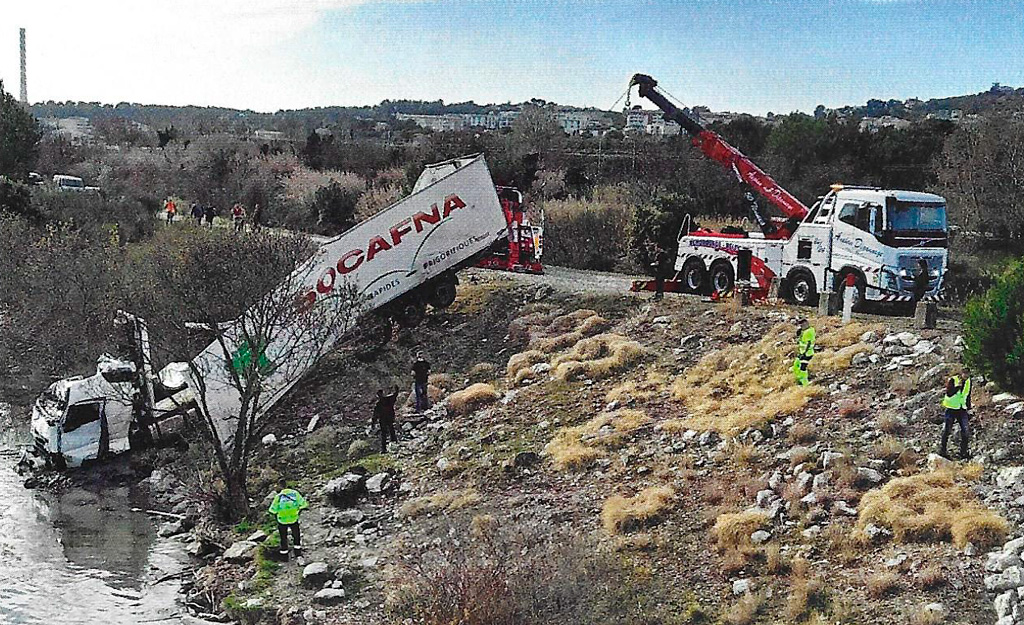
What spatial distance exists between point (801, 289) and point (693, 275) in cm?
321

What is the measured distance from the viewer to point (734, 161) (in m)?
23.7

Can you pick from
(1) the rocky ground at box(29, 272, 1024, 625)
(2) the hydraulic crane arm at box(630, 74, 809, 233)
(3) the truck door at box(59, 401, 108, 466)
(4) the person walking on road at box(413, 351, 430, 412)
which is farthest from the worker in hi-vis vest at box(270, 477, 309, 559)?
(2) the hydraulic crane arm at box(630, 74, 809, 233)

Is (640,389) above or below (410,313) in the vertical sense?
below

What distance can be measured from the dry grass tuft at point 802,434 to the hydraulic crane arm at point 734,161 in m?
8.05

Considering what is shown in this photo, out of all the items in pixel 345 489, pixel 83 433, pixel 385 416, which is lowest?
pixel 345 489

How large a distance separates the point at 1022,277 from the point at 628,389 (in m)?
6.73

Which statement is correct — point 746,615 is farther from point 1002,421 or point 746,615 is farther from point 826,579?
point 1002,421

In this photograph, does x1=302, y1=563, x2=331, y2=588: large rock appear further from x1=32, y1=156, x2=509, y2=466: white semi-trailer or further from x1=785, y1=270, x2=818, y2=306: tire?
x1=785, y1=270, x2=818, y2=306: tire

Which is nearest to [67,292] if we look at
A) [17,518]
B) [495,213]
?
[17,518]

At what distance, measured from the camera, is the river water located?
13531 mm

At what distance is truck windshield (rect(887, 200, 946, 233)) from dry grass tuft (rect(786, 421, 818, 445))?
6212 mm

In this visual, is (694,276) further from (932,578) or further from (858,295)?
(932,578)

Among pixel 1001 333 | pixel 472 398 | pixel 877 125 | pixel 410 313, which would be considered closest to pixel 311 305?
pixel 410 313

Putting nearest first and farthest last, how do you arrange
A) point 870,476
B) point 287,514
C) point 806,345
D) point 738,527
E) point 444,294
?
point 738,527 < point 870,476 < point 287,514 < point 806,345 < point 444,294
